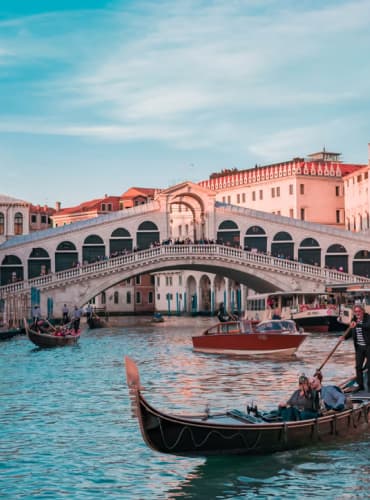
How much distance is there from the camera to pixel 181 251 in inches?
1731

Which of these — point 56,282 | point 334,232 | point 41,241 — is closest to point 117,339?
point 56,282

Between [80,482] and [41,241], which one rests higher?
[41,241]

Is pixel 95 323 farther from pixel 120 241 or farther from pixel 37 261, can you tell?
pixel 120 241

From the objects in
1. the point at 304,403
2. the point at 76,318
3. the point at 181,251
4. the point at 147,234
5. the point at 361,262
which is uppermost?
the point at 147,234

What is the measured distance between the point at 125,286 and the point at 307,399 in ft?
201

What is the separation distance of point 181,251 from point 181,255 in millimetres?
177

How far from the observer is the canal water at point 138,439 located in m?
11.4

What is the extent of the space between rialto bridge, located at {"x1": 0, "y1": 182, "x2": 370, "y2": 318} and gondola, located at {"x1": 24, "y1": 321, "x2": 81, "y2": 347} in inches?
387

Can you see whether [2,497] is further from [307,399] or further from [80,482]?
[307,399]

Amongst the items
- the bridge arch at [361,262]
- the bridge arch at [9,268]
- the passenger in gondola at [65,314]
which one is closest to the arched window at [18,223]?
the bridge arch at [9,268]

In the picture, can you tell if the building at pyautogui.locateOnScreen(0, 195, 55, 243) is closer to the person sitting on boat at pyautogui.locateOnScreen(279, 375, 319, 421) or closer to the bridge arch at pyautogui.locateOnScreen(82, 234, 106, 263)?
the bridge arch at pyautogui.locateOnScreen(82, 234, 106, 263)

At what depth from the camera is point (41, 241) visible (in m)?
46.9

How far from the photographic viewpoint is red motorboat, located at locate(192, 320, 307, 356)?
84.7 feet

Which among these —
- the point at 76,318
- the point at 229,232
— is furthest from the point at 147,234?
the point at 76,318
